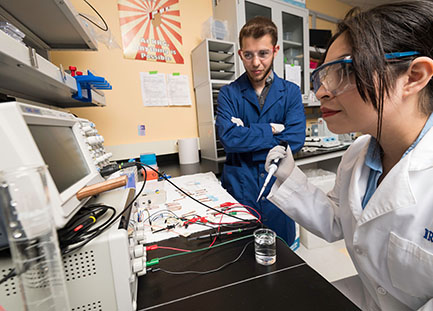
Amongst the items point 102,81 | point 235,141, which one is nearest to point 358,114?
point 235,141

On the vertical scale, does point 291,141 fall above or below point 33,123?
below

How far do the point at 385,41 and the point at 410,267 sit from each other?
61 cm

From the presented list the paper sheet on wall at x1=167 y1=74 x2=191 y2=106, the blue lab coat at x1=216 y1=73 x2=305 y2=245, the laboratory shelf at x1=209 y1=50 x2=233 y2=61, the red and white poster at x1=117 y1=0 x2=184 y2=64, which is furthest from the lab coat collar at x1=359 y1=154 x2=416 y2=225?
the red and white poster at x1=117 y1=0 x2=184 y2=64

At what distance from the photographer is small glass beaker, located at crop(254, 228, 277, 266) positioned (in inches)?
22.7

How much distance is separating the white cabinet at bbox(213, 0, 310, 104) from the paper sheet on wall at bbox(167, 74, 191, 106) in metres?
0.62

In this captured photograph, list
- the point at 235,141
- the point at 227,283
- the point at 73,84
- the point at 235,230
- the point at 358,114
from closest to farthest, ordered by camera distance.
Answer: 1. the point at 227,283
2. the point at 358,114
3. the point at 235,230
4. the point at 73,84
5. the point at 235,141

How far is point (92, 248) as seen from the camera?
396 mm

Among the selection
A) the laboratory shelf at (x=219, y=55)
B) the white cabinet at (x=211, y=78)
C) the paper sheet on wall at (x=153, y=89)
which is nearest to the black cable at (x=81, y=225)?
the white cabinet at (x=211, y=78)

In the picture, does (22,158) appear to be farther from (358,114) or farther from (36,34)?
(36,34)

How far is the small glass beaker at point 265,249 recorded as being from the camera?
0.58m

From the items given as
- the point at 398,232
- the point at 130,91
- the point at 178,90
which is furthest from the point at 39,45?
the point at 398,232

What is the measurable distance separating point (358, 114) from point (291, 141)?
75 centimetres

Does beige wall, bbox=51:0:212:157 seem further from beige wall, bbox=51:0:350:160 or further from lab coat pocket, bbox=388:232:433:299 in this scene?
lab coat pocket, bbox=388:232:433:299

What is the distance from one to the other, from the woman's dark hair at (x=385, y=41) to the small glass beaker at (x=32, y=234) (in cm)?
77
